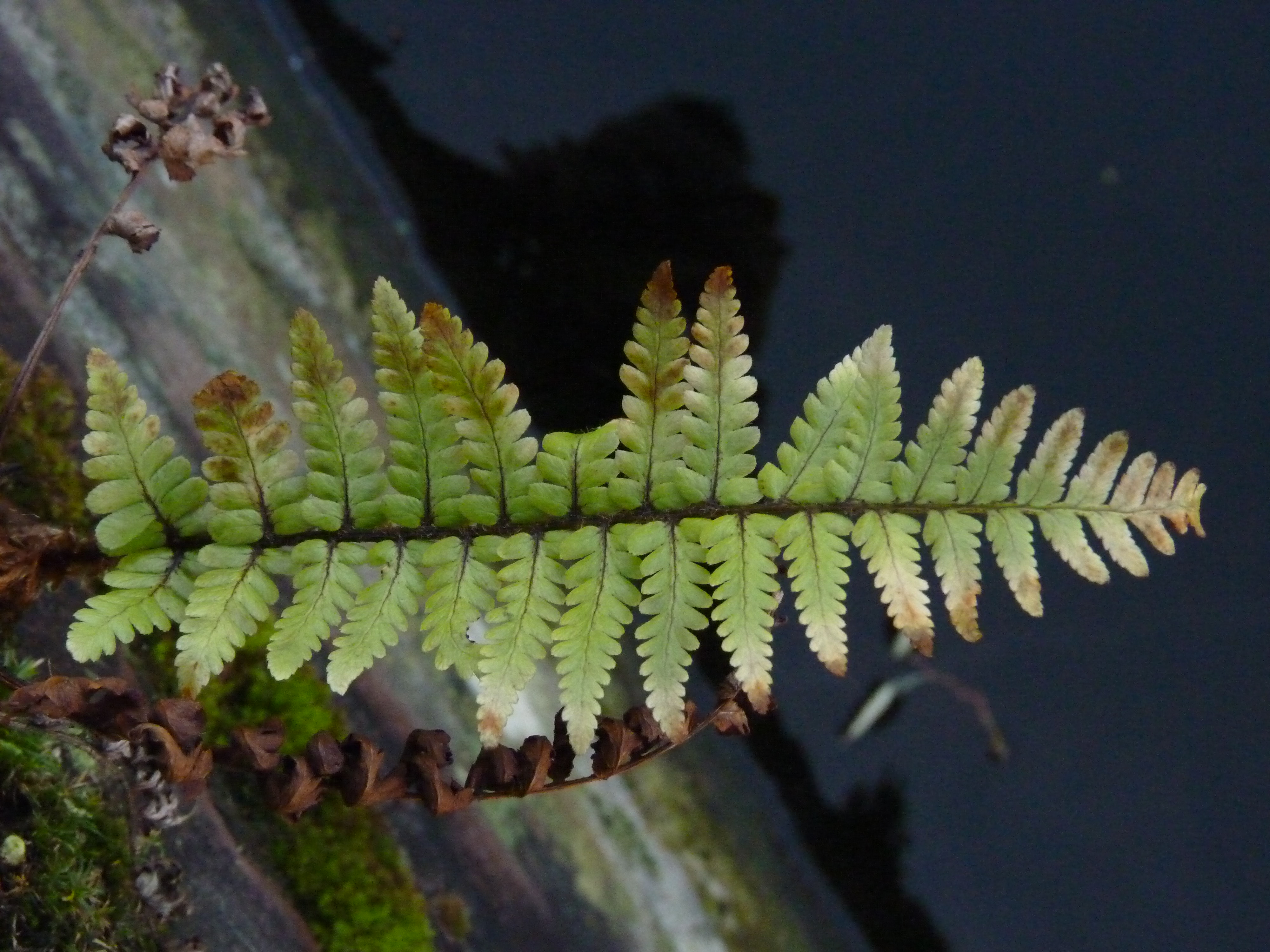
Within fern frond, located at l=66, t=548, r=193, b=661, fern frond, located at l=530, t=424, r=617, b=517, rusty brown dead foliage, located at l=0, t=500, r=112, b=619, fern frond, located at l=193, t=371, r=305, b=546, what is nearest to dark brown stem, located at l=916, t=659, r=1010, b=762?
fern frond, located at l=530, t=424, r=617, b=517

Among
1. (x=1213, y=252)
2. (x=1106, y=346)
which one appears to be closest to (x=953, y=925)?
(x=1106, y=346)

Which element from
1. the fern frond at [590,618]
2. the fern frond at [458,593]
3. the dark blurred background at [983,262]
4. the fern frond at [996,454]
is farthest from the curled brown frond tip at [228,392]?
the dark blurred background at [983,262]

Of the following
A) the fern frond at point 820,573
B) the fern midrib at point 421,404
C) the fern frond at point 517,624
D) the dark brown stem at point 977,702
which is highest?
the fern midrib at point 421,404

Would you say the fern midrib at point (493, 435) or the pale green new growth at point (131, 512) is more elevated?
the pale green new growth at point (131, 512)

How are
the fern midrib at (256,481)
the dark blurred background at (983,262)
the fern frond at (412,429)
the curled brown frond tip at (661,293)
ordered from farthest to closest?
1. the dark blurred background at (983,262)
2. the fern midrib at (256,481)
3. the fern frond at (412,429)
4. the curled brown frond tip at (661,293)

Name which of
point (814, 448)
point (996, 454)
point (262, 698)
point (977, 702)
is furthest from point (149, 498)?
point (977, 702)

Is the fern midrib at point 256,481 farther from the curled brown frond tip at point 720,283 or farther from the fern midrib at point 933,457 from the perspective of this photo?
the fern midrib at point 933,457

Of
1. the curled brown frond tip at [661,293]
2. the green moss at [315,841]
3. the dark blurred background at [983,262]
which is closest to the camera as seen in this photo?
the curled brown frond tip at [661,293]
